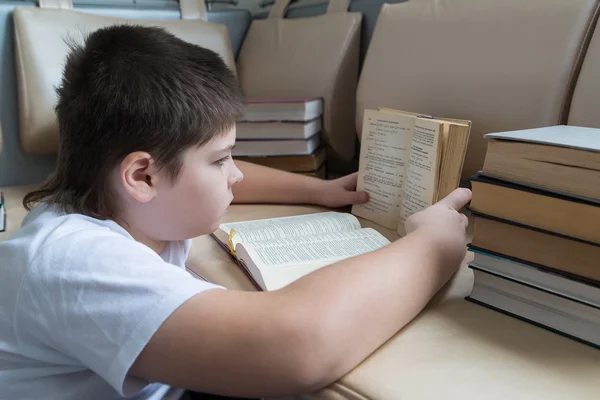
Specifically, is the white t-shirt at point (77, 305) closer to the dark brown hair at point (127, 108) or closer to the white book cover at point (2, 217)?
the dark brown hair at point (127, 108)

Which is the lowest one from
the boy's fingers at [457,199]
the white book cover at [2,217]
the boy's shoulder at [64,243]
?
the white book cover at [2,217]

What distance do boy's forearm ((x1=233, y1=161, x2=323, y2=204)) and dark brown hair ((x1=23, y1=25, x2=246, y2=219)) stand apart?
38 cm

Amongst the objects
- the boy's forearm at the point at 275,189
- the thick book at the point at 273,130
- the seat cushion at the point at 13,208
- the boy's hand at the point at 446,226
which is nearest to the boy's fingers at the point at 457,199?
the boy's hand at the point at 446,226

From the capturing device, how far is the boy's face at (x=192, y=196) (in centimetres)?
59

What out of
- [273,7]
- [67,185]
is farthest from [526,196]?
[273,7]

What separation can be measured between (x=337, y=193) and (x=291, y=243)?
25cm

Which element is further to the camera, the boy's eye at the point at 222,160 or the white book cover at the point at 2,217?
the white book cover at the point at 2,217

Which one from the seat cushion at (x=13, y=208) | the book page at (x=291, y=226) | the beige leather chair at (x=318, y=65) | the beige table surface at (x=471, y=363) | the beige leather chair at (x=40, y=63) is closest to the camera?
the beige table surface at (x=471, y=363)

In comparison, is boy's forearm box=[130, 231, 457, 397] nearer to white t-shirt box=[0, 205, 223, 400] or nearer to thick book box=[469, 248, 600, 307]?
white t-shirt box=[0, 205, 223, 400]

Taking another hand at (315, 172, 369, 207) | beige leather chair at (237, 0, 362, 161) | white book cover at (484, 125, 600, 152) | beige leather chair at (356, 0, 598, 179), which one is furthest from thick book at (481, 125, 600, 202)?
beige leather chair at (237, 0, 362, 161)

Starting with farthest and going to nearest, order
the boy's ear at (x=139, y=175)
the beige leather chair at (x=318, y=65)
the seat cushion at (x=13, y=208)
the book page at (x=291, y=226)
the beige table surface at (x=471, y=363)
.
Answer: the beige leather chair at (x=318, y=65), the seat cushion at (x=13, y=208), the book page at (x=291, y=226), the boy's ear at (x=139, y=175), the beige table surface at (x=471, y=363)

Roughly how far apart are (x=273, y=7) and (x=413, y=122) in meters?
0.86

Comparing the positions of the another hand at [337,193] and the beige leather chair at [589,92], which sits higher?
the beige leather chair at [589,92]

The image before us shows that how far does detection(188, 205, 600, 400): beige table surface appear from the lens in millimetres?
429
